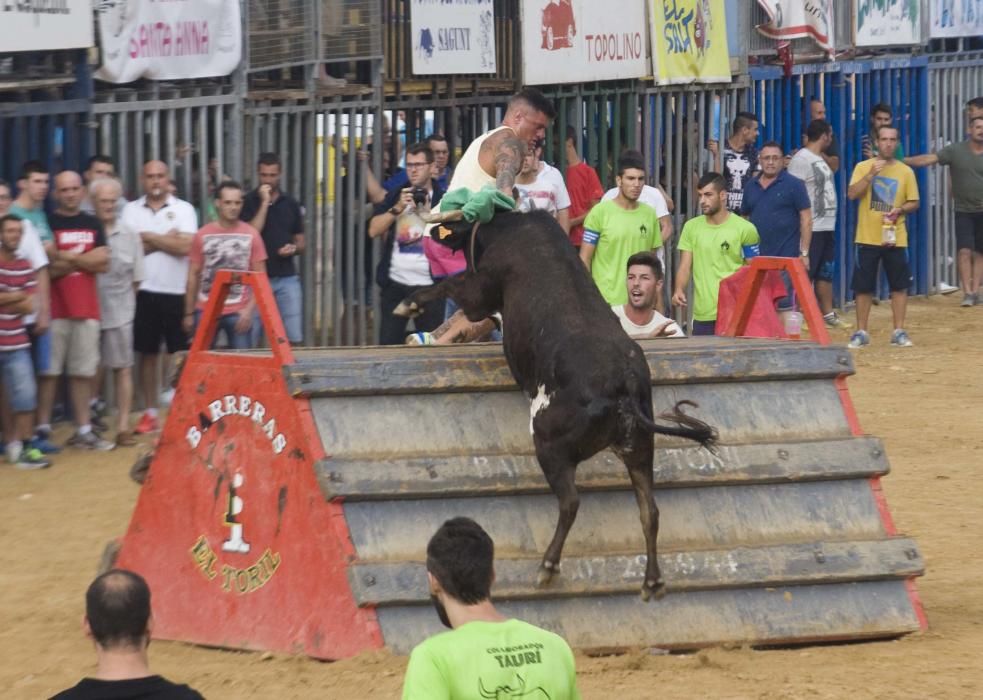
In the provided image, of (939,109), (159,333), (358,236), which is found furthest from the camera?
(939,109)

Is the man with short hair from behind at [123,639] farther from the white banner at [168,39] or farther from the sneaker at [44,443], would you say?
the white banner at [168,39]

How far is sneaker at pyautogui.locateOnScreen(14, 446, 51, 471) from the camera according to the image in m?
11.8

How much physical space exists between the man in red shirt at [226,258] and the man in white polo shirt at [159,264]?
0.31 metres

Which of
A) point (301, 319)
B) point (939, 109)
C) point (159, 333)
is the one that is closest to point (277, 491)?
point (159, 333)

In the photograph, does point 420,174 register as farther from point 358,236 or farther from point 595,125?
point 595,125

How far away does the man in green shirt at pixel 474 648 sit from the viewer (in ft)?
14.1

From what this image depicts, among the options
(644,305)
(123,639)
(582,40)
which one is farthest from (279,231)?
(123,639)

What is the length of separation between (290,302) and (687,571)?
6.54 m

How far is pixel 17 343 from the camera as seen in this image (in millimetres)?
11633

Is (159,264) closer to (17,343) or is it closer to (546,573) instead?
(17,343)

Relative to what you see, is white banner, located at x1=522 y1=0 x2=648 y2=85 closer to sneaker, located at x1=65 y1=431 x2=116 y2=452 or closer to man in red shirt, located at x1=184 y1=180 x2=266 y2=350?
man in red shirt, located at x1=184 y1=180 x2=266 y2=350

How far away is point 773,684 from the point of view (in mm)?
6992

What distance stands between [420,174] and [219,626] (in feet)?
19.5

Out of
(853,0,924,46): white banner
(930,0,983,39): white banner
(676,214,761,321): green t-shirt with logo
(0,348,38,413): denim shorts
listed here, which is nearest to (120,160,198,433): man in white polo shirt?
(0,348,38,413): denim shorts
